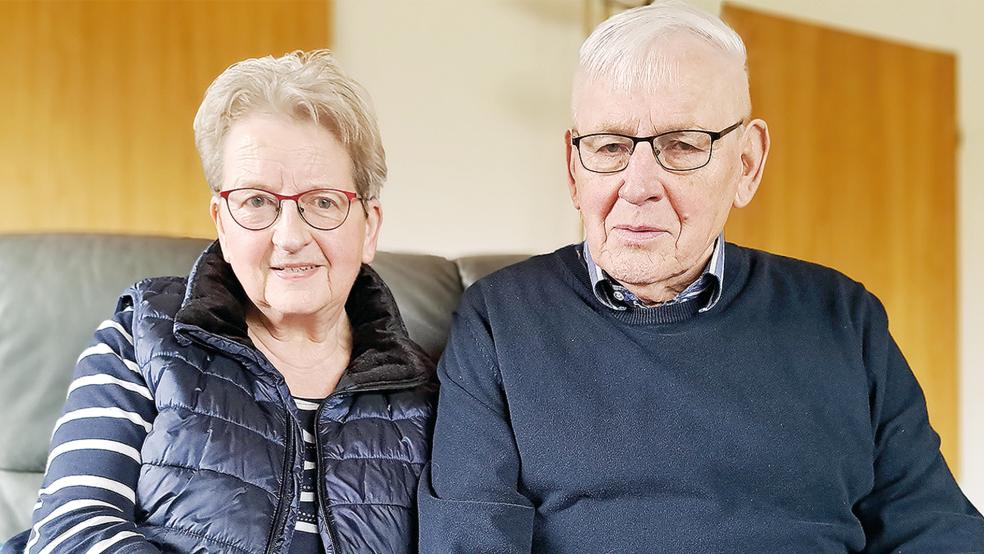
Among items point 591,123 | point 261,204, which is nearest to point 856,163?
point 591,123

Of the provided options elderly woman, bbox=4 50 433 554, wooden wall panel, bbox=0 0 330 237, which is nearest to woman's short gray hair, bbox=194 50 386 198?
elderly woman, bbox=4 50 433 554

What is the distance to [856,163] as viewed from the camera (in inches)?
148

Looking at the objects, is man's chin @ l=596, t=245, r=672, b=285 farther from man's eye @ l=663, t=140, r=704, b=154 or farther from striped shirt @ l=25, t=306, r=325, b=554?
striped shirt @ l=25, t=306, r=325, b=554

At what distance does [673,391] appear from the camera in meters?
1.31

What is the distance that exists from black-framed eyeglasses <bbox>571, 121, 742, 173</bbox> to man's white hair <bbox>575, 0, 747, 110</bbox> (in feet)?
0.24

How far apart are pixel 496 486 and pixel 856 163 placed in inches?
117

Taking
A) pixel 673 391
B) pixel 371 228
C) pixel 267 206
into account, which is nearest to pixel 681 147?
pixel 673 391

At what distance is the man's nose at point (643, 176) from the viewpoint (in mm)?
1294

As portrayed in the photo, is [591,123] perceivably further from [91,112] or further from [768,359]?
[91,112]

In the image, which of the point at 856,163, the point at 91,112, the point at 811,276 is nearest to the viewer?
the point at 811,276

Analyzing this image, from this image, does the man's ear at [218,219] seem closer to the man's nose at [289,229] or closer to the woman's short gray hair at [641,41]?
the man's nose at [289,229]

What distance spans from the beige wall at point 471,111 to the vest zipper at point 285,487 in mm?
2032

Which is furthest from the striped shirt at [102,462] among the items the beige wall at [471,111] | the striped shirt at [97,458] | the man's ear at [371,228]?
the beige wall at [471,111]

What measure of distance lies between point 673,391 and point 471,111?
7.50 feet
